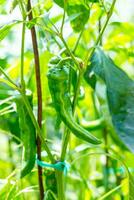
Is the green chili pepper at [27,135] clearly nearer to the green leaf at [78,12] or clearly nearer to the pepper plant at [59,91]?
the pepper plant at [59,91]

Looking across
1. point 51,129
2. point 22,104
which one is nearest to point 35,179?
point 51,129

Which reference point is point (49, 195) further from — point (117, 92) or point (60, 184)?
point (117, 92)

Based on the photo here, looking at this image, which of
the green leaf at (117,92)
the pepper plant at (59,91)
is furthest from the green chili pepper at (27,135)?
the green leaf at (117,92)

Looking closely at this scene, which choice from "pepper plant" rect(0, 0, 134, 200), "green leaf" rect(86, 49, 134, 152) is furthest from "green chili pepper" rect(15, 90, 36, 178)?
"green leaf" rect(86, 49, 134, 152)

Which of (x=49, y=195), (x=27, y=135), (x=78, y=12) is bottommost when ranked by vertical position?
(x=49, y=195)

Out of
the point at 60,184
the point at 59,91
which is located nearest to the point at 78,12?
the point at 59,91
